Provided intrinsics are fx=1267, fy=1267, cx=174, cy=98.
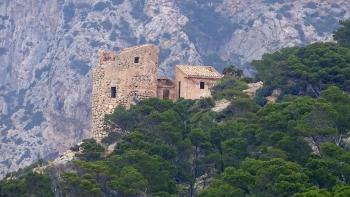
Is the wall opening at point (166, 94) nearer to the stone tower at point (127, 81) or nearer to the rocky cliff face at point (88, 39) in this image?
the stone tower at point (127, 81)

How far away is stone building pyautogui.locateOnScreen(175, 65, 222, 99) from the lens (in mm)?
78062

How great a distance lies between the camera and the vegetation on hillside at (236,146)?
5947 cm

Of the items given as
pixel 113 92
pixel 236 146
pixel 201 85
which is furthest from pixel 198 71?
pixel 236 146

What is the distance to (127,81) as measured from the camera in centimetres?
7625

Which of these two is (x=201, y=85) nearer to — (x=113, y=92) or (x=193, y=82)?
(x=193, y=82)

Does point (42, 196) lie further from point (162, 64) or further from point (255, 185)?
point (162, 64)

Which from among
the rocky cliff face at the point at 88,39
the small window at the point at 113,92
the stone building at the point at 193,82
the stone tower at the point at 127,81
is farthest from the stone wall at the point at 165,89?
the rocky cliff face at the point at 88,39

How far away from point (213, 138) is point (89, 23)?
72.8 metres

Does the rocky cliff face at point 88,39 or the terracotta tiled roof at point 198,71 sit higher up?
the rocky cliff face at point 88,39

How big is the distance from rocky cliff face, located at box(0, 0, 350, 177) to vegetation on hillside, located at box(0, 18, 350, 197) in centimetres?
5503

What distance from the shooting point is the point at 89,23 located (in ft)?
461

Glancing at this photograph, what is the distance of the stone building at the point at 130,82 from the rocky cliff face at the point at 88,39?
51.1 meters

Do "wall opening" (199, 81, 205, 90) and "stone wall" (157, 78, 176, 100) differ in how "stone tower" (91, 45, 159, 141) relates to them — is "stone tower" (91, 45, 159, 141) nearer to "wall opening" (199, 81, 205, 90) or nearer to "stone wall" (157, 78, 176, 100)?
"stone wall" (157, 78, 176, 100)

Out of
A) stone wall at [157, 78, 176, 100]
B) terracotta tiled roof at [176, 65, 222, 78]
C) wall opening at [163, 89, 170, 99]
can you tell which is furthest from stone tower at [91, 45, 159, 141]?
terracotta tiled roof at [176, 65, 222, 78]
